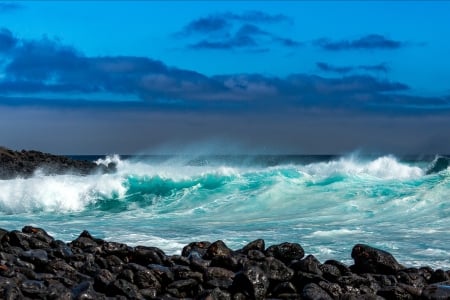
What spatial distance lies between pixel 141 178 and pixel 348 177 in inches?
390

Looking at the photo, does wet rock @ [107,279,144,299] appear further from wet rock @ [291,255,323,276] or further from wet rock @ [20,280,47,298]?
wet rock @ [291,255,323,276]

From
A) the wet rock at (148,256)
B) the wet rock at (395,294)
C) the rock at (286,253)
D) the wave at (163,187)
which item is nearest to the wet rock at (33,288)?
the wet rock at (148,256)

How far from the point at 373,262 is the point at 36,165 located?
130 ft

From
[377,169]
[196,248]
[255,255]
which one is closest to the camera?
[255,255]

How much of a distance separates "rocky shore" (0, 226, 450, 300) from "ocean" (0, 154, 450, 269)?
2223 mm

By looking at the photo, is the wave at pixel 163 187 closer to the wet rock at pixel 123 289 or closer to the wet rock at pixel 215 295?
the wet rock at pixel 123 289

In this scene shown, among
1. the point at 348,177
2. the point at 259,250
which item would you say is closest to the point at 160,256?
the point at 259,250

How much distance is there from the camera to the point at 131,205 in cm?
2762

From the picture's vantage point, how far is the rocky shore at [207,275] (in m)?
8.78

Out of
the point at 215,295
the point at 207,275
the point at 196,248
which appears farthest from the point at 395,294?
the point at 196,248

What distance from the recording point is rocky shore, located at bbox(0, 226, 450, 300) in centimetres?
878

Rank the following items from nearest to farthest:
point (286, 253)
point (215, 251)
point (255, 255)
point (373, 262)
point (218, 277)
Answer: point (218, 277) < point (373, 262) < point (255, 255) < point (215, 251) < point (286, 253)

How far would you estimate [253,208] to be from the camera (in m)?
24.4

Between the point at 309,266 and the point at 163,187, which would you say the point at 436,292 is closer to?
the point at 309,266
